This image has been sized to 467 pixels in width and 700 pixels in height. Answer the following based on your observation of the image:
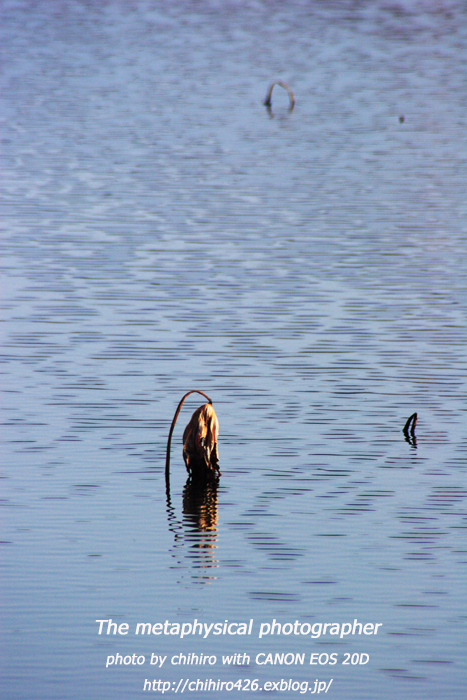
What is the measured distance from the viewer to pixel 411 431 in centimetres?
1761

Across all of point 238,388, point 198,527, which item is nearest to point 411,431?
point 238,388

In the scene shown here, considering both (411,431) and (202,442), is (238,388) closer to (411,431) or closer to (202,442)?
(411,431)

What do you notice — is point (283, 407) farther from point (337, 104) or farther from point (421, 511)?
point (337, 104)

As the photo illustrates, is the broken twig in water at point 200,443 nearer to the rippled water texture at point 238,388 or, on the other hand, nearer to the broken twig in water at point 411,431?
the rippled water texture at point 238,388

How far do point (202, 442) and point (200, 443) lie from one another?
2cm

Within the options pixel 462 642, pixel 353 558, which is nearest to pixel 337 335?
pixel 353 558

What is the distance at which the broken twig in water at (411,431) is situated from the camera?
1725cm

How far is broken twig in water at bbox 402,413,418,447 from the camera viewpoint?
17.2 meters

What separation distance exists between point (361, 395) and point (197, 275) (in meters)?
8.86

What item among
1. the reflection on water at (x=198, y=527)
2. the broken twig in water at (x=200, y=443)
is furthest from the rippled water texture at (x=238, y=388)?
the broken twig in water at (x=200, y=443)

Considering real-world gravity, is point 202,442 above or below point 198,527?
above

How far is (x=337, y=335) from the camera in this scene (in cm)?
2283

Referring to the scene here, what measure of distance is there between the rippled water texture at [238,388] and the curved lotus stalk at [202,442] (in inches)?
12.8

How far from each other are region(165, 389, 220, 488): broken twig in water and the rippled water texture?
0.31 meters
